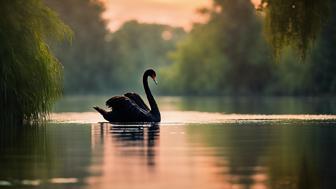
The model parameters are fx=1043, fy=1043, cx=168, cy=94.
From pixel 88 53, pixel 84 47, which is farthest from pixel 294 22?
pixel 84 47

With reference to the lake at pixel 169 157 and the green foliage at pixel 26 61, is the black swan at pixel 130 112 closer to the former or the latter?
the lake at pixel 169 157

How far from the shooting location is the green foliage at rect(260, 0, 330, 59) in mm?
29297

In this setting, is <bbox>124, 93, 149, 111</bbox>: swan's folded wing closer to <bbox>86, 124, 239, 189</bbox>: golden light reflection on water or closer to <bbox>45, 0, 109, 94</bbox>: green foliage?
<bbox>86, 124, 239, 189</bbox>: golden light reflection on water

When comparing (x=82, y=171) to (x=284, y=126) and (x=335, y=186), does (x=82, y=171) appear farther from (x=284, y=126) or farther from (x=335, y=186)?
(x=284, y=126)

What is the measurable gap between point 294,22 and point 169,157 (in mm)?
13987

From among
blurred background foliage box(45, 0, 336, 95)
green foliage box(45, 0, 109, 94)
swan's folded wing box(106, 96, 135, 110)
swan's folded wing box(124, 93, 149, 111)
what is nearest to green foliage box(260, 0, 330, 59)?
blurred background foliage box(45, 0, 336, 95)

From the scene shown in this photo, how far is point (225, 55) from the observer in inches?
3871

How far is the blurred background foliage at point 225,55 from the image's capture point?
30438mm

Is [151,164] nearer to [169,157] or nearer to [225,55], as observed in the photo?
[169,157]

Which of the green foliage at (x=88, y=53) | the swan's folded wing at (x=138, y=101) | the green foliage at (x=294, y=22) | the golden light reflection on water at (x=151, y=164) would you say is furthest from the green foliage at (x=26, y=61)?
the green foliage at (x=88, y=53)

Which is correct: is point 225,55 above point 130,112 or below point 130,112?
above

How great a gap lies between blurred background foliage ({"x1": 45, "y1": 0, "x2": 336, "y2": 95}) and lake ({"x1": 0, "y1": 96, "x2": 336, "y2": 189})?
178 inches

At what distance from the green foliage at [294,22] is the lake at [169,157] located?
398 centimetres

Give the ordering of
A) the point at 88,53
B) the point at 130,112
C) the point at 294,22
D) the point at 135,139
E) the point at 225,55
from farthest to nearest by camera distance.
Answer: the point at 88,53, the point at 225,55, the point at 294,22, the point at 130,112, the point at 135,139
